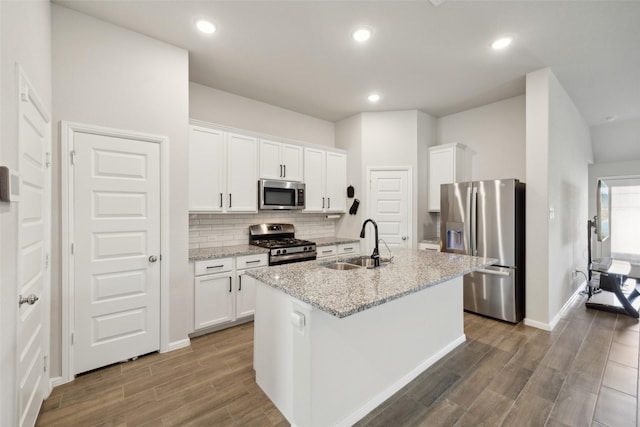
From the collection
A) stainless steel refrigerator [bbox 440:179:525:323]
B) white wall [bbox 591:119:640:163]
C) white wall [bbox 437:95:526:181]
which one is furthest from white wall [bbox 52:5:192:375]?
white wall [bbox 591:119:640:163]

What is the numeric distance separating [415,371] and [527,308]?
2.07 metres

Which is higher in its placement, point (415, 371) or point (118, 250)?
point (118, 250)

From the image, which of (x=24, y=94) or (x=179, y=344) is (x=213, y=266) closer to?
(x=179, y=344)

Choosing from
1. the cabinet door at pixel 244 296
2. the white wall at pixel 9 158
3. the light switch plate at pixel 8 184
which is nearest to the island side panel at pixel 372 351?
the white wall at pixel 9 158

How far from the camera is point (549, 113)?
3143 mm

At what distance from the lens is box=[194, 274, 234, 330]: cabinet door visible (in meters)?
2.96

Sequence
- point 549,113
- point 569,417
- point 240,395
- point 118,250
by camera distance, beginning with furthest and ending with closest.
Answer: point 549,113 → point 118,250 → point 240,395 → point 569,417

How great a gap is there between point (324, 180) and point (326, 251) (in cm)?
118

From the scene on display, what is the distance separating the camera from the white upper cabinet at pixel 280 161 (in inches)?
149

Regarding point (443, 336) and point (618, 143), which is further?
point (618, 143)

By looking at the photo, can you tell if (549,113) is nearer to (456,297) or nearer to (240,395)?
(456,297)

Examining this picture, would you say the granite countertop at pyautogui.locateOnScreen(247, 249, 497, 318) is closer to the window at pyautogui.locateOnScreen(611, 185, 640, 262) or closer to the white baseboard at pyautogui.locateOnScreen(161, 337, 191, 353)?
the white baseboard at pyautogui.locateOnScreen(161, 337, 191, 353)

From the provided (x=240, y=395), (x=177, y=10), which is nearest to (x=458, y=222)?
(x=240, y=395)

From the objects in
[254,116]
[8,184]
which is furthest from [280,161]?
[8,184]
